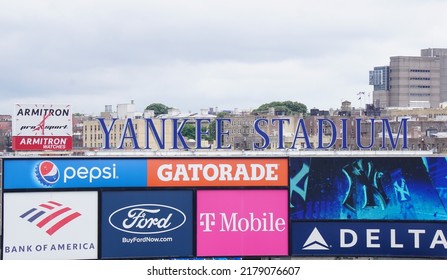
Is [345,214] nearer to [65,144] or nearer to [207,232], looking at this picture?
[207,232]

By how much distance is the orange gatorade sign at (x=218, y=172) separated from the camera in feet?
151

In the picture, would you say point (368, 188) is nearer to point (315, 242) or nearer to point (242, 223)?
point (315, 242)

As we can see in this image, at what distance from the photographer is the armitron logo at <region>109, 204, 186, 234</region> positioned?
45656 millimetres

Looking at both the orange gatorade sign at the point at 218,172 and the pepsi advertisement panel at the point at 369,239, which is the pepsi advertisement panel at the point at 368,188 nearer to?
the pepsi advertisement panel at the point at 369,239

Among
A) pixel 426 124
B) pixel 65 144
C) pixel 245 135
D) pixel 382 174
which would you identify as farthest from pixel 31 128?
pixel 426 124

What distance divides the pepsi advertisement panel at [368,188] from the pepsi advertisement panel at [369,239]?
0.95 feet

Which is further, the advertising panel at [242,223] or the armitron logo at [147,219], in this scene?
the advertising panel at [242,223]

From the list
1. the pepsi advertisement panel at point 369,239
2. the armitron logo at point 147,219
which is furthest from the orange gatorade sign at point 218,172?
the pepsi advertisement panel at point 369,239

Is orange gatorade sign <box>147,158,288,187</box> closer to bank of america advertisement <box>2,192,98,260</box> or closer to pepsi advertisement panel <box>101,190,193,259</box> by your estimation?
pepsi advertisement panel <box>101,190,193,259</box>

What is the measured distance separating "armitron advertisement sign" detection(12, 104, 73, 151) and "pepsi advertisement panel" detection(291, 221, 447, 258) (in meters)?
9.38

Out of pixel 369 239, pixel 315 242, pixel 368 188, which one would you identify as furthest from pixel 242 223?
pixel 368 188

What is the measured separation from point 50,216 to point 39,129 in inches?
165

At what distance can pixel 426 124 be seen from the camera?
156000 mm

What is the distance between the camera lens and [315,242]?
46.2 meters
